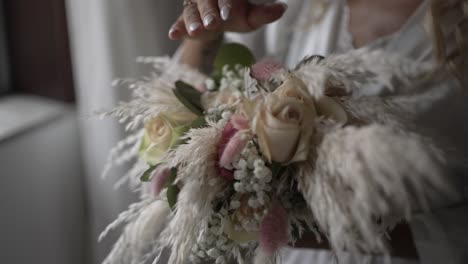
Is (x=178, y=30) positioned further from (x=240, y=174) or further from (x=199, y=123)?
(x=240, y=174)

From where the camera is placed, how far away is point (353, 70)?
1.77 ft

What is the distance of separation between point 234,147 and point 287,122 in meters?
0.07

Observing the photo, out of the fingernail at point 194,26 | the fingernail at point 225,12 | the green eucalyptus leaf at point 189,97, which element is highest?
the fingernail at point 225,12

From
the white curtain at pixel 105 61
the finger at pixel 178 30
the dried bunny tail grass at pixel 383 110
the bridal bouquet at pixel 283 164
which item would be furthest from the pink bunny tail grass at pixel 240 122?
the white curtain at pixel 105 61

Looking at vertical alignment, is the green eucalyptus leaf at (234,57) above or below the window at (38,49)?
above

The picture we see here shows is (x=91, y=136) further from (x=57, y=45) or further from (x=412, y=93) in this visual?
(x=412, y=93)

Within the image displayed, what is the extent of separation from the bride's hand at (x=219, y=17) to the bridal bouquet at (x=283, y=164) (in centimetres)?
11

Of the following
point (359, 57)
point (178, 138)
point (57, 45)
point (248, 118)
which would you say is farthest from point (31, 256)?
point (359, 57)

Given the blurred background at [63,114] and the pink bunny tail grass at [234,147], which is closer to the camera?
the pink bunny tail grass at [234,147]

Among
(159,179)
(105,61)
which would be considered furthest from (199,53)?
(159,179)

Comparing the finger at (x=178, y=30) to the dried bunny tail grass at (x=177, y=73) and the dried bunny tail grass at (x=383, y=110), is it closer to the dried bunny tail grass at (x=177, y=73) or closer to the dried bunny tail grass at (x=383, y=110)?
the dried bunny tail grass at (x=177, y=73)

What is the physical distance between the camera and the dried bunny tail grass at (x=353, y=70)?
0.49m

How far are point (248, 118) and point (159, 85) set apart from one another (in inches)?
7.4

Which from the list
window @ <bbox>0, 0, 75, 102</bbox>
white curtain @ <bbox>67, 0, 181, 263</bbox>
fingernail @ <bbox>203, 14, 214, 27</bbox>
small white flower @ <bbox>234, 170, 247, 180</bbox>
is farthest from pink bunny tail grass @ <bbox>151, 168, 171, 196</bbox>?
window @ <bbox>0, 0, 75, 102</bbox>
